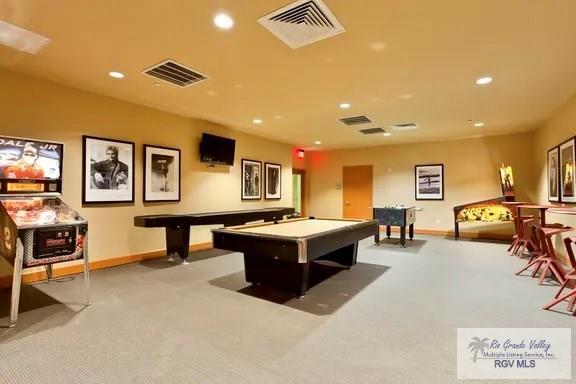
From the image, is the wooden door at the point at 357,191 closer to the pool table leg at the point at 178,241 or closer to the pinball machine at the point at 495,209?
the pinball machine at the point at 495,209

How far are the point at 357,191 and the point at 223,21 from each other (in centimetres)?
784

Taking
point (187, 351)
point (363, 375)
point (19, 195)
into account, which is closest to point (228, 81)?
point (19, 195)

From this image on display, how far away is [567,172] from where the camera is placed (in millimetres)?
4781

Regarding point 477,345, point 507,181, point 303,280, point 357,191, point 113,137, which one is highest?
point 113,137

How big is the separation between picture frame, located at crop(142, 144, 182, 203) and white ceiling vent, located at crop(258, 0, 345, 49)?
11.3 feet

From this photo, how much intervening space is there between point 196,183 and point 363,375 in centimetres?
506

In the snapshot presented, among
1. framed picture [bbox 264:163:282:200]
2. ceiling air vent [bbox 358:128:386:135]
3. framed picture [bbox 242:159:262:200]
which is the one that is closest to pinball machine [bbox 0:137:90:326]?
framed picture [bbox 242:159:262:200]

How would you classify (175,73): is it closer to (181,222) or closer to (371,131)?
(181,222)

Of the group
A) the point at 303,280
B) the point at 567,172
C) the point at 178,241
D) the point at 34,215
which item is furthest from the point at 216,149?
the point at 567,172

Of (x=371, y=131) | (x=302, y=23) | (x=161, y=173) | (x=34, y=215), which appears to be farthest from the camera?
(x=371, y=131)

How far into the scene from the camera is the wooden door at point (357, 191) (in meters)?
9.58

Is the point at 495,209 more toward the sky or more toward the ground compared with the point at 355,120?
more toward the ground

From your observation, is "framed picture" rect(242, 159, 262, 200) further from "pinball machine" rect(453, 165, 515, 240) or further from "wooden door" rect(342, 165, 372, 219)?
"pinball machine" rect(453, 165, 515, 240)

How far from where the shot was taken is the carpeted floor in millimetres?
1964
